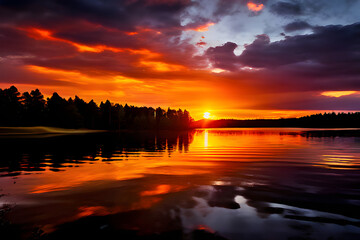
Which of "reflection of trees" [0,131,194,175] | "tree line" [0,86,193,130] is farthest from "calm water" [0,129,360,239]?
"tree line" [0,86,193,130]

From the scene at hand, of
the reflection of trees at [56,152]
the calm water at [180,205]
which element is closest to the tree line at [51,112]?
the reflection of trees at [56,152]

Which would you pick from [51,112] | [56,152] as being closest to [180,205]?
[56,152]

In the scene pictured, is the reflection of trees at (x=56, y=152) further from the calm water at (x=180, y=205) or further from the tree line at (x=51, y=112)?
A: the tree line at (x=51, y=112)

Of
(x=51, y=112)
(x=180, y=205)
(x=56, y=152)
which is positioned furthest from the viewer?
(x=51, y=112)

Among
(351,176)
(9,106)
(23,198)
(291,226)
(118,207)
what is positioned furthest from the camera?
(9,106)

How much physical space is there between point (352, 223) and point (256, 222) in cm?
292

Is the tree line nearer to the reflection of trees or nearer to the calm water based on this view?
the reflection of trees

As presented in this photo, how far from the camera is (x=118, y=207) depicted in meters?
8.22

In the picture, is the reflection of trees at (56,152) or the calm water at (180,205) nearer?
the calm water at (180,205)

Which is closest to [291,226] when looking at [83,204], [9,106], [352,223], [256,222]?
[256,222]

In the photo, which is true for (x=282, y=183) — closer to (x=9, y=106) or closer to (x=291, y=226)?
(x=291, y=226)

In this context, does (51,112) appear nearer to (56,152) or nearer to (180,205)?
(56,152)

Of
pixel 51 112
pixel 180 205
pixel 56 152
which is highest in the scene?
pixel 51 112

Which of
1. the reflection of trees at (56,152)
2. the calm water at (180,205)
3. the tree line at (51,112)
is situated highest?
the tree line at (51,112)
